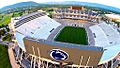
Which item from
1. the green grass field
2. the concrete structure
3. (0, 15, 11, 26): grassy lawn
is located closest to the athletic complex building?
the green grass field

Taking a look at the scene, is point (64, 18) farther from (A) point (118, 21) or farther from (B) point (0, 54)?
(B) point (0, 54)

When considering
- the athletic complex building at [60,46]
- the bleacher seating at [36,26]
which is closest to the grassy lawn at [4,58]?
the athletic complex building at [60,46]

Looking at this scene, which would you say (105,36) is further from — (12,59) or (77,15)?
(77,15)

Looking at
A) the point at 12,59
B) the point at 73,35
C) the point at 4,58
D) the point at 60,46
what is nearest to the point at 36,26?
the point at 73,35

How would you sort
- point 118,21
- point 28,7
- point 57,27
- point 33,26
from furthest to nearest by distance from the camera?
point 28,7
point 118,21
point 57,27
point 33,26

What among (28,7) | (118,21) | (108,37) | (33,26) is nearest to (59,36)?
(33,26)

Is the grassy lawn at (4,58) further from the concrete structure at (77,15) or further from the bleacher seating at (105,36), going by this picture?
the concrete structure at (77,15)

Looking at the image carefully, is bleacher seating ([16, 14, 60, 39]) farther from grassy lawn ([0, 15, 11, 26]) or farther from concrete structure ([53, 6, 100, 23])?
grassy lawn ([0, 15, 11, 26])
